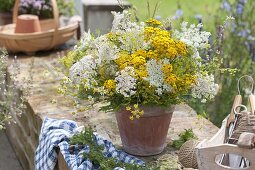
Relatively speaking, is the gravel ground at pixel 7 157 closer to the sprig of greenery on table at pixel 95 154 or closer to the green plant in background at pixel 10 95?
the green plant in background at pixel 10 95

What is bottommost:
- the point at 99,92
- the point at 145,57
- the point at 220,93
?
the point at 220,93

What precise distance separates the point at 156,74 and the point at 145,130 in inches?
13.7

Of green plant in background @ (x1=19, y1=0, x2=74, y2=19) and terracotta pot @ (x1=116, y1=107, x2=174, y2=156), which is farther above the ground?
green plant in background @ (x1=19, y1=0, x2=74, y2=19)

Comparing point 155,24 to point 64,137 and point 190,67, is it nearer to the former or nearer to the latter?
point 190,67

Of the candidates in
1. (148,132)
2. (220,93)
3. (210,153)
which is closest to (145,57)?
(148,132)

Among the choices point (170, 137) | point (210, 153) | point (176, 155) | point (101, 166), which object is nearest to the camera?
point (210, 153)

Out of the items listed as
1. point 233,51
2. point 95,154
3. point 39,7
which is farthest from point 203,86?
point 39,7

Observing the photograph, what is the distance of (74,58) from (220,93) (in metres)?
1.85

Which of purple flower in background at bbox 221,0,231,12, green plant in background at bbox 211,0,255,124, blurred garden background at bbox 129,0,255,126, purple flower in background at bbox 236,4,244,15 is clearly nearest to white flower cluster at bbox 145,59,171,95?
blurred garden background at bbox 129,0,255,126

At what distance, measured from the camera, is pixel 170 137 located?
3.10 meters

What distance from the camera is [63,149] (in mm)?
2779

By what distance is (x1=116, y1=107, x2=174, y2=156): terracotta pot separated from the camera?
8.70ft

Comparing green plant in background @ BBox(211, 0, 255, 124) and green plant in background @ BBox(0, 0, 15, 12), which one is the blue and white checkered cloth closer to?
green plant in background @ BBox(211, 0, 255, 124)

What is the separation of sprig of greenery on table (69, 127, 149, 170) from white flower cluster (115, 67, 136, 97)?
1.06 feet
